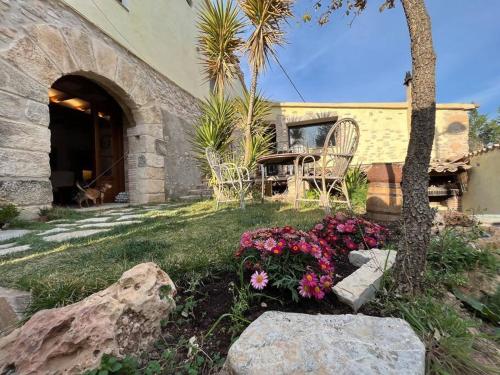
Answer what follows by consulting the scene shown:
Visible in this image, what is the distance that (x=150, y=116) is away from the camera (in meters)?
5.37

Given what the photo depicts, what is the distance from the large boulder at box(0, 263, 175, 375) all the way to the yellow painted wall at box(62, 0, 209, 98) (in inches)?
184

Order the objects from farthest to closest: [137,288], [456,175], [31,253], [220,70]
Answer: [220,70] < [456,175] < [31,253] < [137,288]

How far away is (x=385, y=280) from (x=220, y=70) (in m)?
6.18

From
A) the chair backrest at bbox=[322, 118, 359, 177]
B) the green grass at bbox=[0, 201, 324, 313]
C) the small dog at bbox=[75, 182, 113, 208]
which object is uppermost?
the chair backrest at bbox=[322, 118, 359, 177]

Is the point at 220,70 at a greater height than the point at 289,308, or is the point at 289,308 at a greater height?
the point at 220,70

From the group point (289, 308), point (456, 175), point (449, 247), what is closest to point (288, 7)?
point (456, 175)

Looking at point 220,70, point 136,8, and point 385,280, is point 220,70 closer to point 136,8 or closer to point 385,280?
point 136,8

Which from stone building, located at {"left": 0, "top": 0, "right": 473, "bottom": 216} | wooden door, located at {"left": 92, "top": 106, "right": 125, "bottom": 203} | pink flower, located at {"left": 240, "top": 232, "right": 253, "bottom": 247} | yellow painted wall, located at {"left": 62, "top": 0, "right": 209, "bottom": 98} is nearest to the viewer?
pink flower, located at {"left": 240, "top": 232, "right": 253, "bottom": 247}

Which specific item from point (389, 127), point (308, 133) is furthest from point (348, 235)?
point (308, 133)

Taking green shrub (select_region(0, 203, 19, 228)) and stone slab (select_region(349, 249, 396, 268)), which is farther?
green shrub (select_region(0, 203, 19, 228))

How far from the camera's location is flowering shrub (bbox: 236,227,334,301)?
1041 millimetres

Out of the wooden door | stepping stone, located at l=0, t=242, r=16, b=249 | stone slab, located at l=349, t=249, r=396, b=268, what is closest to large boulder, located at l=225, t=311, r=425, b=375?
stone slab, located at l=349, t=249, r=396, b=268

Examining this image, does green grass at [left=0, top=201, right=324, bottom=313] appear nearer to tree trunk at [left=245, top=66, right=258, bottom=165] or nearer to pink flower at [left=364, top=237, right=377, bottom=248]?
pink flower at [left=364, top=237, right=377, bottom=248]

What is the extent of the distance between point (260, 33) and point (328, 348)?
19.7 feet
